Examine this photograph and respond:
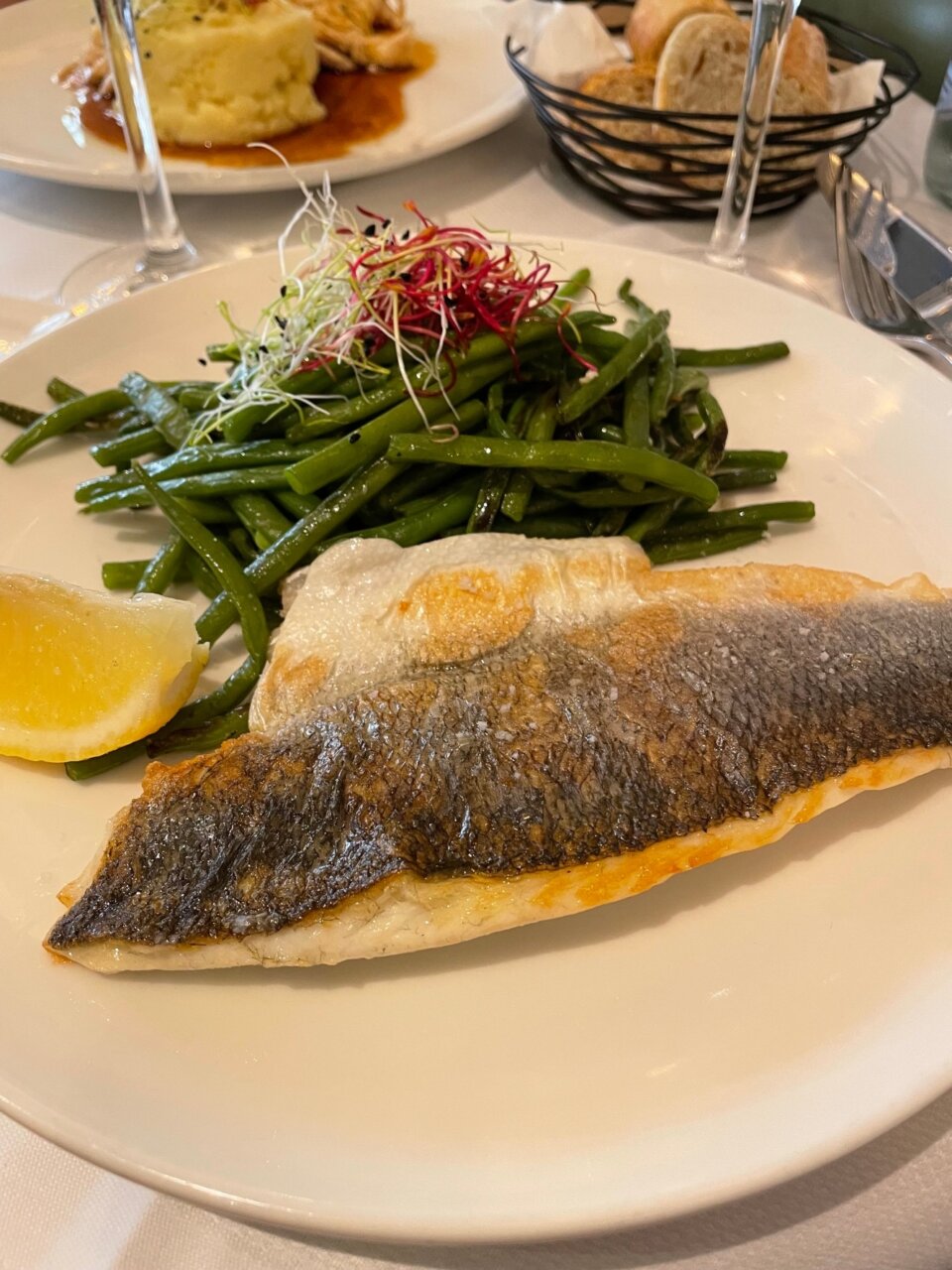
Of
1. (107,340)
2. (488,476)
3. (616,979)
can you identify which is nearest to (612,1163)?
(616,979)

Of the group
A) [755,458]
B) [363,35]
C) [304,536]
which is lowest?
[755,458]

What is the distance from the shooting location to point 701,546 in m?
2.44

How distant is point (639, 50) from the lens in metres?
3.98

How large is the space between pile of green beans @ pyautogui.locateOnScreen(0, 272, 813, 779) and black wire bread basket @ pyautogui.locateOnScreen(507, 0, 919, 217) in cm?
128

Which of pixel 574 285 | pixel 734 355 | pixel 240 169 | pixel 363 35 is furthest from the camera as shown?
pixel 363 35

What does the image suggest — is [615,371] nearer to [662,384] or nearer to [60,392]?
[662,384]

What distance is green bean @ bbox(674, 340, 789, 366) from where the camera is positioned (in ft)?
9.21

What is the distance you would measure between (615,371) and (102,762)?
5.66 feet

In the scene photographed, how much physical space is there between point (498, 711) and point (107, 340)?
201 cm

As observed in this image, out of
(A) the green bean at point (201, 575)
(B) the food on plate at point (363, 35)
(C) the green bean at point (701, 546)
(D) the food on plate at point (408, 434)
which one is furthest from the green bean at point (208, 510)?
(B) the food on plate at point (363, 35)

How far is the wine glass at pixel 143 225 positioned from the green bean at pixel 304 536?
1.80 metres

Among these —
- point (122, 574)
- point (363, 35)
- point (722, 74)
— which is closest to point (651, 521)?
point (122, 574)

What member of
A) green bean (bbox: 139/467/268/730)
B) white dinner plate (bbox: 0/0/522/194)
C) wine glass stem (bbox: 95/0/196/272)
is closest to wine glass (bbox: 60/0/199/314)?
wine glass stem (bbox: 95/0/196/272)

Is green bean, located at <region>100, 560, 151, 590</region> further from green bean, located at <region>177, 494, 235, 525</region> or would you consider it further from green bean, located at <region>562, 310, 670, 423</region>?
green bean, located at <region>562, 310, 670, 423</region>
